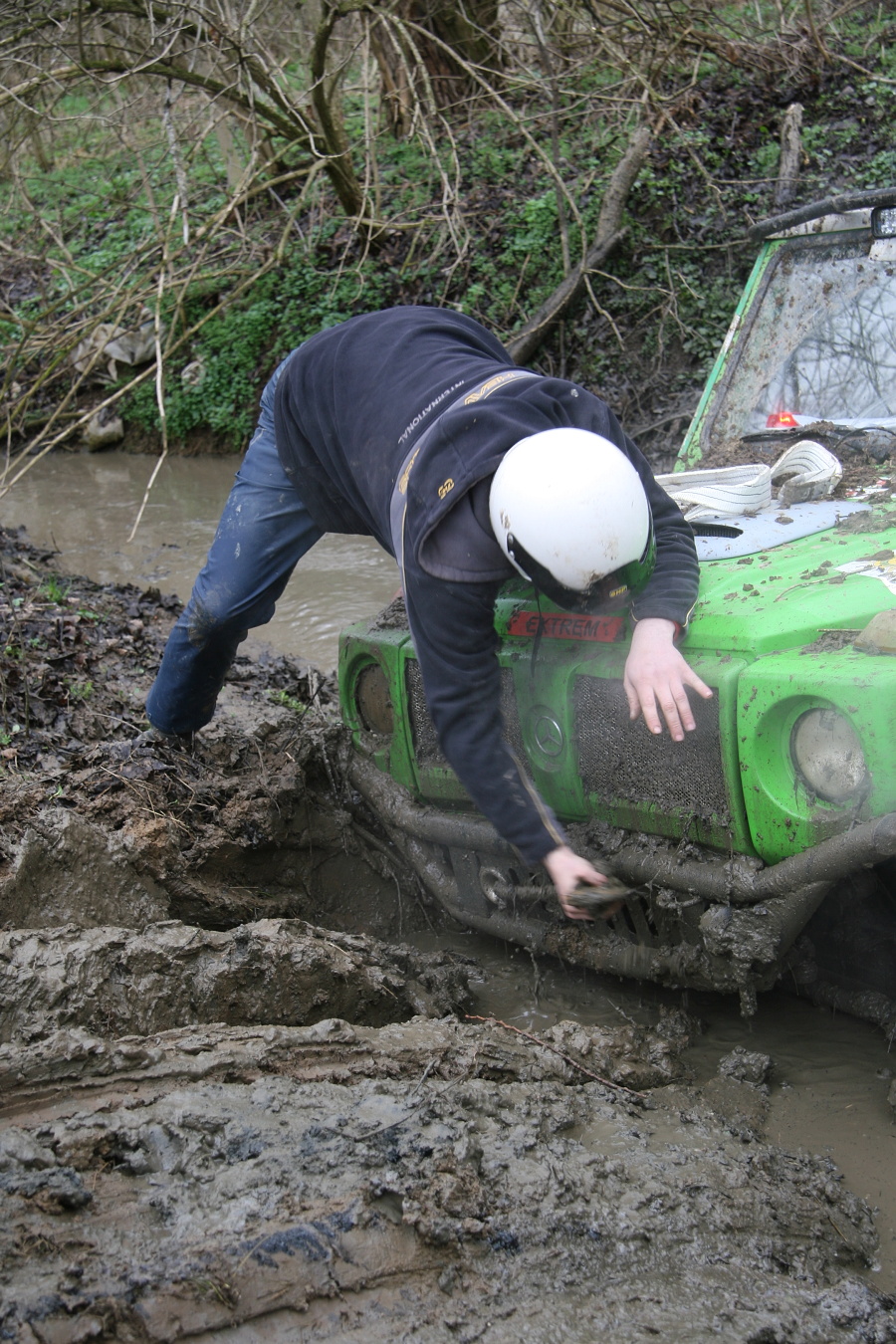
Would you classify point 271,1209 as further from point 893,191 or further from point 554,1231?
point 893,191

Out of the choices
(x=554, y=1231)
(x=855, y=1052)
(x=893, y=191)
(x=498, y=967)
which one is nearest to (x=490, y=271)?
(x=893, y=191)

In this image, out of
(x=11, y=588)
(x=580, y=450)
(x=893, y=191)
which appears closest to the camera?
(x=580, y=450)

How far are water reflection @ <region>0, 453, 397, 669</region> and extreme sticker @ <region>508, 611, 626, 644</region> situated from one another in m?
3.23

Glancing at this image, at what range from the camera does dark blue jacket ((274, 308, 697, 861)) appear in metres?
2.42

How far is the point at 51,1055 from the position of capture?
6.64 ft

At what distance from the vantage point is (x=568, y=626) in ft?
8.70

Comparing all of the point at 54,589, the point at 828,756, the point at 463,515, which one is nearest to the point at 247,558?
the point at 463,515

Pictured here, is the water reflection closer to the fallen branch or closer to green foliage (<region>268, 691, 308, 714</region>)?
green foliage (<region>268, 691, 308, 714</region>)

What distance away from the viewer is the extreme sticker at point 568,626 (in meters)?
2.57

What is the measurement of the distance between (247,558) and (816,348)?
203 cm

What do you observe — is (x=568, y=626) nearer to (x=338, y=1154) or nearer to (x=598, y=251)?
(x=338, y=1154)

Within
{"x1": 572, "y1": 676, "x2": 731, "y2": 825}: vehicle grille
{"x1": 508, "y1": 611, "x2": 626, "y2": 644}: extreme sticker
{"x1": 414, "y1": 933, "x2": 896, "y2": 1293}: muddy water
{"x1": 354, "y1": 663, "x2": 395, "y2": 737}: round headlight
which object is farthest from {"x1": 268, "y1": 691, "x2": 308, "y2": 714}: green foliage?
{"x1": 572, "y1": 676, "x2": 731, "y2": 825}: vehicle grille

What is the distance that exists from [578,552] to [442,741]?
1.82 ft

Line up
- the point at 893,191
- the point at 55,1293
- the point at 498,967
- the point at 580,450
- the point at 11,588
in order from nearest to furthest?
the point at 55,1293 < the point at 580,450 < the point at 498,967 < the point at 893,191 < the point at 11,588
